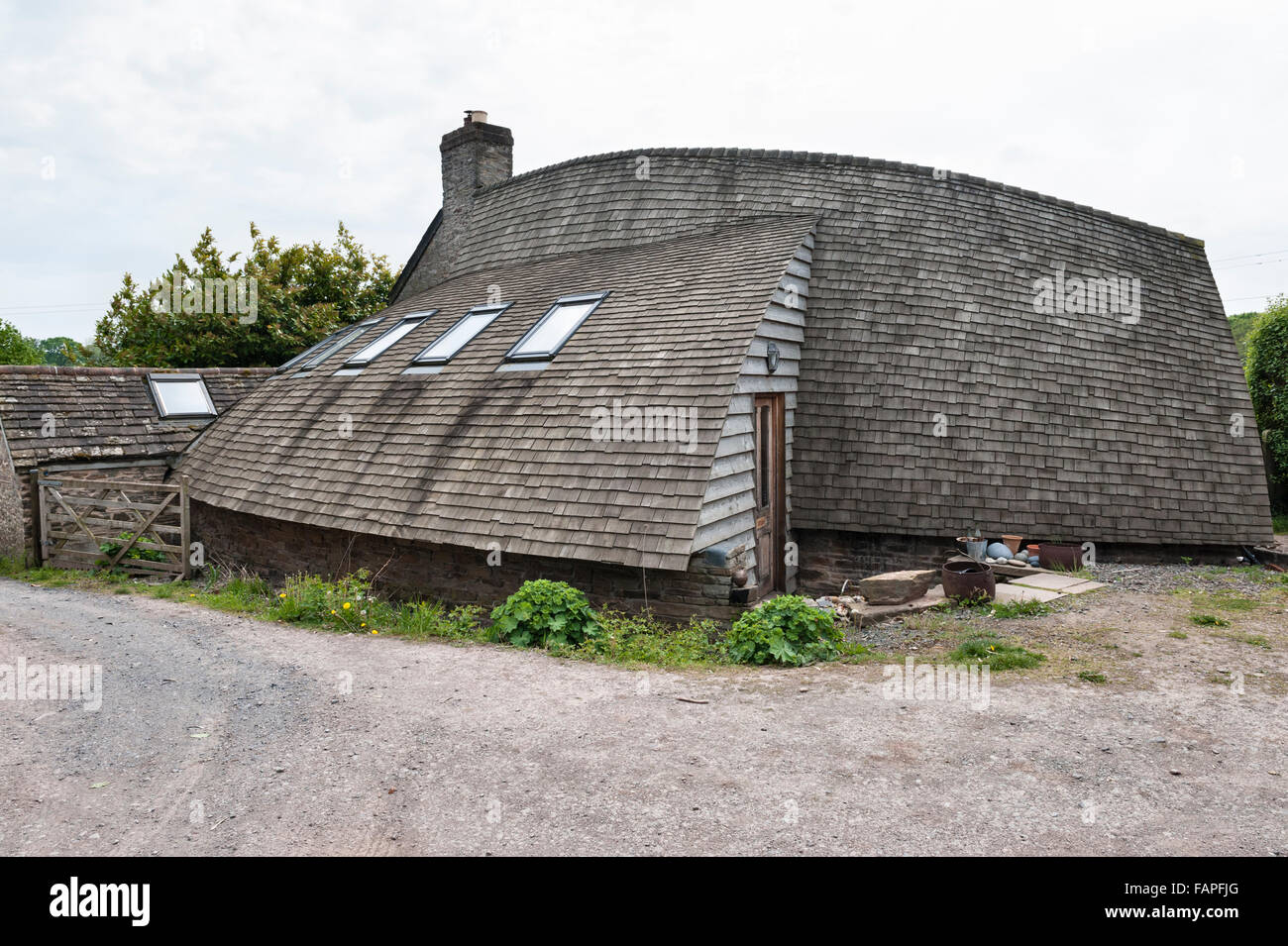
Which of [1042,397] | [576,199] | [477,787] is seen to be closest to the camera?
[477,787]

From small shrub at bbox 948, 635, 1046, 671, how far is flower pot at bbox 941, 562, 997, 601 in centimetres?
163

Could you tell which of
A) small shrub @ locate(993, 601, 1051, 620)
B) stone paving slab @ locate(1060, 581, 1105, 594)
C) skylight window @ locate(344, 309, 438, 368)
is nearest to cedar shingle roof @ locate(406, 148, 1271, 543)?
stone paving slab @ locate(1060, 581, 1105, 594)

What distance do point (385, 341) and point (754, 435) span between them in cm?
805

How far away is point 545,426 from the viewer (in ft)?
31.1

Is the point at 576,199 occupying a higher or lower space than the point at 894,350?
higher

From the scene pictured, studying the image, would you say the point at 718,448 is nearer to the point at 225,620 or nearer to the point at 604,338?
the point at 604,338

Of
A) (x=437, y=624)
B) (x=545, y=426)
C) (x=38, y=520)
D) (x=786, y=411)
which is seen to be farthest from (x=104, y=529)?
(x=786, y=411)

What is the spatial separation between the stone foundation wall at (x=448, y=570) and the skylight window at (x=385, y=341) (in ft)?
10.6

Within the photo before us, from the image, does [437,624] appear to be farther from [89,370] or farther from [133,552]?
[89,370]

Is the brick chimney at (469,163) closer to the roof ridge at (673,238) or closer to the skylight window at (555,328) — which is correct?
the roof ridge at (673,238)

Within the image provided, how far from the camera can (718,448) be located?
27.1 feet

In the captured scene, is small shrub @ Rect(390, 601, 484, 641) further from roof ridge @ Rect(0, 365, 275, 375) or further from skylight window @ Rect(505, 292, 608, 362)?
roof ridge @ Rect(0, 365, 275, 375)
